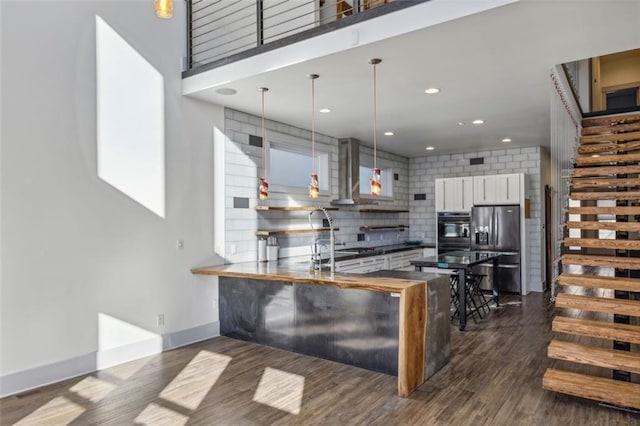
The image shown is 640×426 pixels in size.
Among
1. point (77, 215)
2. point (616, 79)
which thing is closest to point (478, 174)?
point (616, 79)

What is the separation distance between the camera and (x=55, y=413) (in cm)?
299

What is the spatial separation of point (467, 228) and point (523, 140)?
→ 6.00ft

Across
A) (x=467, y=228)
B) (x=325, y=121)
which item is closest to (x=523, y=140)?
(x=467, y=228)

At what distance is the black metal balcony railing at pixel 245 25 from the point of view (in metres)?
3.46

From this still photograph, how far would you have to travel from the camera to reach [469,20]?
2.91m

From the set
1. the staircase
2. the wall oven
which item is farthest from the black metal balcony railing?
the wall oven

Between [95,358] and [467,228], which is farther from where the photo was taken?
[467,228]

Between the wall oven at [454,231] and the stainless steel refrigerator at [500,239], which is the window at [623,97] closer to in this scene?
the stainless steel refrigerator at [500,239]

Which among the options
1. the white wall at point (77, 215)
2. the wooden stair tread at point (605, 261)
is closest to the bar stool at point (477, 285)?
the wooden stair tread at point (605, 261)

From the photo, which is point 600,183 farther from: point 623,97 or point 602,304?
point 623,97

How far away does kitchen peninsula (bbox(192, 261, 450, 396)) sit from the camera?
3.38 meters

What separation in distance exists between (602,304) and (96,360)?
177 inches

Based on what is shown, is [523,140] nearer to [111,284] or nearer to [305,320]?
[305,320]

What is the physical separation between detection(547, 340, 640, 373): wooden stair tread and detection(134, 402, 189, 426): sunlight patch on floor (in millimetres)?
2893
